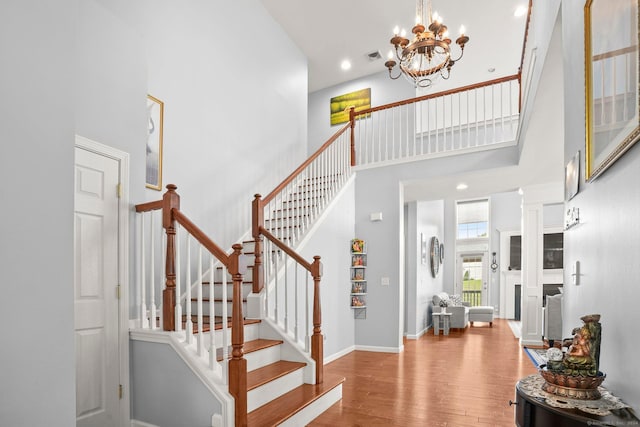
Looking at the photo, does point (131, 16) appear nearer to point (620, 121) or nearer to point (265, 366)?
point (265, 366)

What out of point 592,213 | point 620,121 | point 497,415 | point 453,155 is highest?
point 453,155

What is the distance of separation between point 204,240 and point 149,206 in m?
0.66

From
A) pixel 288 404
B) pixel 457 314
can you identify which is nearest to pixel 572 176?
pixel 288 404

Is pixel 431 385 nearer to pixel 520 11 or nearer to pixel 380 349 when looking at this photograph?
pixel 380 349

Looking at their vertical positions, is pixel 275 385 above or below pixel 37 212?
below

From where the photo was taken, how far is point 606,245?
4.79 ft

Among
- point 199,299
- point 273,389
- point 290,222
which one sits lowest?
point 273,389

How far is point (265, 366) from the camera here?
361cm

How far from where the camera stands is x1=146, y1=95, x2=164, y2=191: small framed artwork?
417 centimetres

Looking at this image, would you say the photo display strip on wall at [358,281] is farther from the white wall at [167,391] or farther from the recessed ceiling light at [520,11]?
the recessed ceiling light at [520,11]

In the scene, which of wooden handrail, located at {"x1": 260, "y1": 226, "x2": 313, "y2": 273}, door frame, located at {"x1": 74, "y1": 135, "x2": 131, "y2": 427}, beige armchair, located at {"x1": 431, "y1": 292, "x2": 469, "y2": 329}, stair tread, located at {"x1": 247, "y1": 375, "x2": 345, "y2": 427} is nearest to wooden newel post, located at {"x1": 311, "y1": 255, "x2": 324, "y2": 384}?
wooden handrail, located at {"x1": 260, "y1": 226, "x2": 313, "y2": 273}

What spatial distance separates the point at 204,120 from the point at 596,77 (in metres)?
4.50

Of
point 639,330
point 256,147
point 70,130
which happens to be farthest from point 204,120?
point 639,330

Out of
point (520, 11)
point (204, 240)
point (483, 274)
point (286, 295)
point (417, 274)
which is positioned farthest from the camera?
point (483, 274)
